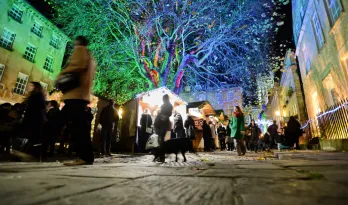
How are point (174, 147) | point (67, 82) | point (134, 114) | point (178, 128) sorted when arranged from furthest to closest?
point (134, 114) → point (178, 128) → point (174, 147) → point (67, 82)

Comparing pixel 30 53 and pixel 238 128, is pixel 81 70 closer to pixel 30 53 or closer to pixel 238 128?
pixel 238 128

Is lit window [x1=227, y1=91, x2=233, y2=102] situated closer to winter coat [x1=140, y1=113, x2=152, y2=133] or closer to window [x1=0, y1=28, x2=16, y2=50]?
winter coat [x1=140, y1=113, x2=152, y2=133]

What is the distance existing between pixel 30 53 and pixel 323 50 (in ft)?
79.3

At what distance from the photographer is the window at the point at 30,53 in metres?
19.1

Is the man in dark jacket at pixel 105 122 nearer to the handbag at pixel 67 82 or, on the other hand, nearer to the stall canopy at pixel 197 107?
the handbag at pixel 67 82

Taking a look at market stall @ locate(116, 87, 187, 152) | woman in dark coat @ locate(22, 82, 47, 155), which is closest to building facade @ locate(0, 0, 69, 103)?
market stall @ locate(116, 87, 187, 152)

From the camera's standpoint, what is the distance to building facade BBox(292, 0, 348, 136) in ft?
29.4

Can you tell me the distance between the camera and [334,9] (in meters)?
9.54

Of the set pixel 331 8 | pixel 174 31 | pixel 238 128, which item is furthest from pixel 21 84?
pixel 331 8

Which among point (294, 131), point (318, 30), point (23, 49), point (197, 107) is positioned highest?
point (23, 49)

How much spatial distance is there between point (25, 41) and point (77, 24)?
8.45m

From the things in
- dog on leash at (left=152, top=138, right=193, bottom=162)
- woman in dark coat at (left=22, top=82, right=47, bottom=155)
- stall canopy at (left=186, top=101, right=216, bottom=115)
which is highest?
stall canopy at (left=186, top=101, right=216, bottom=115)

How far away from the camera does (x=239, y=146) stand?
24.9 ft

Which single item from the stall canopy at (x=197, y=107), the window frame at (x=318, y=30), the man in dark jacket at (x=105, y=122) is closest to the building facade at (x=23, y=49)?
the man in dark jacket at (x=105, y=122)
